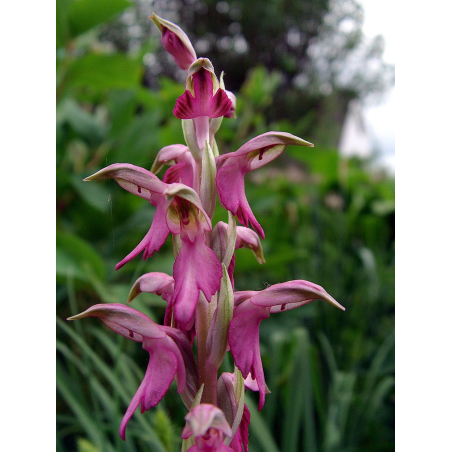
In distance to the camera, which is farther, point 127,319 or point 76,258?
point 76,258

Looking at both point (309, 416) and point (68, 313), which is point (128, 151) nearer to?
point (68, 313)

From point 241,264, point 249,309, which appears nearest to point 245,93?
point 241,264

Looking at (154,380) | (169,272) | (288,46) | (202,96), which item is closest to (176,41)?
(202,96)

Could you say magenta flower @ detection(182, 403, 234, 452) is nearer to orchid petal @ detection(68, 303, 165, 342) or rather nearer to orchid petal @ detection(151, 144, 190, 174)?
orchid petal @ detection(68, 303, 165, 342)

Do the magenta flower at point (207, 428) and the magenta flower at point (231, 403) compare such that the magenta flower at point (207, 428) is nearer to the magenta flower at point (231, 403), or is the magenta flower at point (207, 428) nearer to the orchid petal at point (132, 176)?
the magenta flower at point (231, 403)

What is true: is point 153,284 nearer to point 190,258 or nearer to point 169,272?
point 190,258

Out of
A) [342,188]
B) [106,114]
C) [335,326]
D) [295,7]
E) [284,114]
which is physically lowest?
[335,326]
